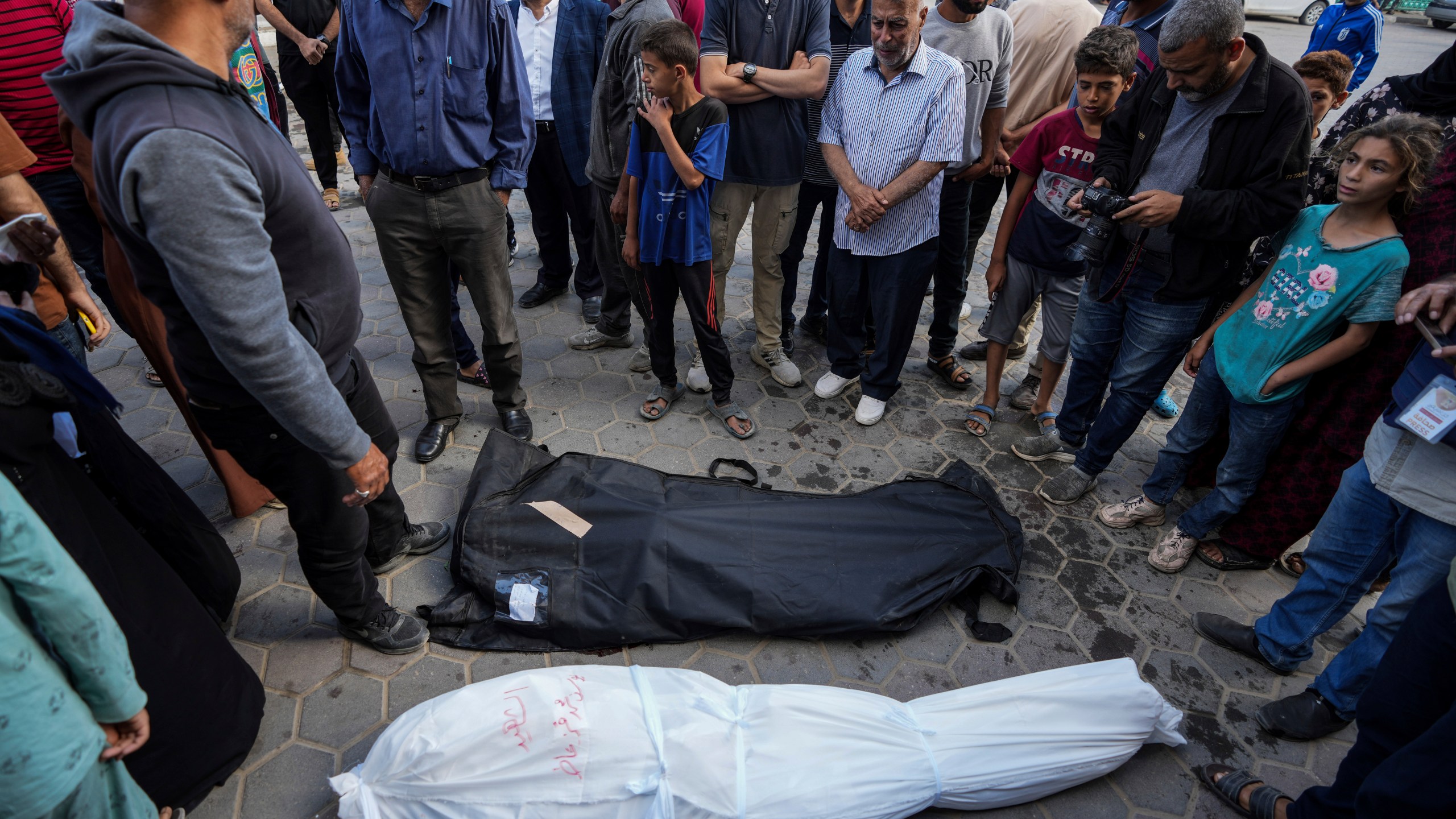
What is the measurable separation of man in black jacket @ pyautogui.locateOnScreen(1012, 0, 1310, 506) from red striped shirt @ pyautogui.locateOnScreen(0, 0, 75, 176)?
13.7 ft

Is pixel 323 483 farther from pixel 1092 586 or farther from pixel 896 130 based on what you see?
pixel 1092 586

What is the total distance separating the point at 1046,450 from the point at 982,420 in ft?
1.21

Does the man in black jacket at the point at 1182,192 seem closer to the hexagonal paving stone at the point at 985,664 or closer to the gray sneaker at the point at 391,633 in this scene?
the hexagonal paving stone at the point at 985,664

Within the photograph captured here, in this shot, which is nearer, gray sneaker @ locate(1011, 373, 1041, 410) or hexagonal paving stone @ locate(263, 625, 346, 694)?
hexagonal paving stone @ locate(263, 625, 346, 694)

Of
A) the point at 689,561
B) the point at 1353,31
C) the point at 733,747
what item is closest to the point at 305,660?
the point at 689,561

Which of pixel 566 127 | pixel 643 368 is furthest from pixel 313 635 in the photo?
pixel 566 127

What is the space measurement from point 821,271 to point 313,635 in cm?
354

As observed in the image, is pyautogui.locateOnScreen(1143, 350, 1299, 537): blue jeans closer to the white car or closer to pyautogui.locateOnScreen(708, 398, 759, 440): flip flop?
pyautogui.locateOnScreen(708, 398, 759, 440): flip flop

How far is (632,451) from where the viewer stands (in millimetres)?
3785

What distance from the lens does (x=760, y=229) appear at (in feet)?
13.5

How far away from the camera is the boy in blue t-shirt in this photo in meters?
3.12

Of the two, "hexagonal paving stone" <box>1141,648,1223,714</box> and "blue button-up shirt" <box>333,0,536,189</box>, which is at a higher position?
"blue button-up shirt" <box>333,0,536,189</box>

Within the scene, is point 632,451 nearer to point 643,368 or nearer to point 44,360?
point 643,368

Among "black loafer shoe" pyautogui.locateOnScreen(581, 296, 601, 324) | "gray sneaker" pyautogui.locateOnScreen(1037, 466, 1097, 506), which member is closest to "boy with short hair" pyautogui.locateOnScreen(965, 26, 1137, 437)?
"gray sneaker" pyautogui.locateOnScreen(1037, 466, 1097, 506)
